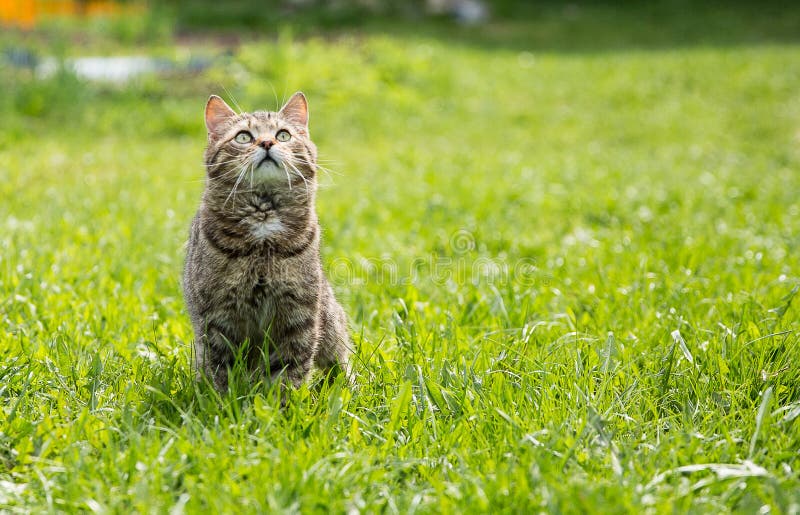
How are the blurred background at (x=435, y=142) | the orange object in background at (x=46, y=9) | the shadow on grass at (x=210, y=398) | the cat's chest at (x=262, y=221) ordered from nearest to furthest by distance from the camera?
the shadow on grass at (x=210, y=398)
the cat's chest at (x=262, y=221)
the blurred background at (x=435, y=142)
the orange object in background at (x=46, y=9)

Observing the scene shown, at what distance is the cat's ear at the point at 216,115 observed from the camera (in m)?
3.06

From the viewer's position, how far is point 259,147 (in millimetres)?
2814

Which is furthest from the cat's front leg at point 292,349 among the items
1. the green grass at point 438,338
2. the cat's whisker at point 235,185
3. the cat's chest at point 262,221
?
the cat's whisker at point 235,185

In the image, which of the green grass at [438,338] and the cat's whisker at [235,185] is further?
the cat's whisker at [235,185]

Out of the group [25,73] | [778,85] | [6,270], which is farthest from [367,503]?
[778,85]

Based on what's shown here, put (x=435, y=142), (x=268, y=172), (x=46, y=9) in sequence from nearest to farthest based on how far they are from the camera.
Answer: (x=268, y=172), (x=435, y=142), (x=46, y=9)

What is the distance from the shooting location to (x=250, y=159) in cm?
280

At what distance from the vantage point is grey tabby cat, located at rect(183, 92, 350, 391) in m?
2.84

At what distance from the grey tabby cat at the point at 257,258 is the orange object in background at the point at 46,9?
578 inches

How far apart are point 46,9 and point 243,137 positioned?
60.3ft

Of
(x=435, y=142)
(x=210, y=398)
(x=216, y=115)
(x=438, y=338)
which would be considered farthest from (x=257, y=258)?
(x=435, y=142)

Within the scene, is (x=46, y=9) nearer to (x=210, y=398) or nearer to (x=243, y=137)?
(x=243, y=137)

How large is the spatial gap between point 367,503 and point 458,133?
9.26 meters

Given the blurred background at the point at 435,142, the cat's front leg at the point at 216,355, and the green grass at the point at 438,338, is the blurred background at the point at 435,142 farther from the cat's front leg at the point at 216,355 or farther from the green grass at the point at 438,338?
the cat's front leg at the point at 216,355
